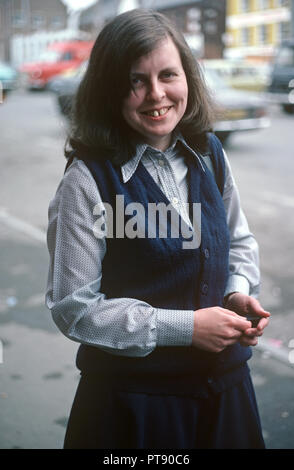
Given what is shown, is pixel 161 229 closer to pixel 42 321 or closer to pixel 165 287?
pixel 165 287

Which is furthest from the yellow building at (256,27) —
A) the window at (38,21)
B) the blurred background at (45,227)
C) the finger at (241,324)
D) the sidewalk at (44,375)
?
the finger at (241,324)

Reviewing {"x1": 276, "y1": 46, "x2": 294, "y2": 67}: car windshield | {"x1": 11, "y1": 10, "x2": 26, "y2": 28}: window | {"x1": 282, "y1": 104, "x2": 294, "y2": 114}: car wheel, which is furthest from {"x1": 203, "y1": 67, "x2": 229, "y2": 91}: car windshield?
{"x1": 11, "y1": 10, "x2": 26, "y2": 28}: window

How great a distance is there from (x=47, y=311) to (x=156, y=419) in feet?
8.98

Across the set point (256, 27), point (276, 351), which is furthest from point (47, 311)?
point (256, 27)

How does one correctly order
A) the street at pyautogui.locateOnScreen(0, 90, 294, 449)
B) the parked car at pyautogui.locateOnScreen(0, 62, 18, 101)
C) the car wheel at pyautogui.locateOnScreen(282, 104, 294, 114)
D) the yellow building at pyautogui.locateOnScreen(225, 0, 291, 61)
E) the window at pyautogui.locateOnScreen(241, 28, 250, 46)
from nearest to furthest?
the street at pyautogui.locateOnScreen(0, 90, 294, 449), the car wheel at pyautogui.locateOnScreen(282, 104, 294, 114), the parked car at pyautogui.locateOnScreen(0, 62, 18, 101), the yellow building at pyautogui.locateOnScreen(225, 0, 291, 61), the window at pyautogui.locateOnScreen(241, 28, 250, 46)

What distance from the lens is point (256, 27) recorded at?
48.6 m

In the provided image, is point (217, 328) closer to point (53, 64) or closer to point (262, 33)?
point (53, 64)

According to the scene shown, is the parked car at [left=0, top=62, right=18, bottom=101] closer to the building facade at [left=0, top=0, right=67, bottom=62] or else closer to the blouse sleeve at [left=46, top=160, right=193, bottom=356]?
the blouse sleeve at [left=46, top=160, right=193, bottom=356]

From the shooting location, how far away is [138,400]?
62.9 inches

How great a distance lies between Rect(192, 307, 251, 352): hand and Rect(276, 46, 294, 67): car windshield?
18.0m

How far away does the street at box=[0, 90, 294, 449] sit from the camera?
3053 millimetres

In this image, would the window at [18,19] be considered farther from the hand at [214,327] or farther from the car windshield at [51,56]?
the hand at [214,327]
